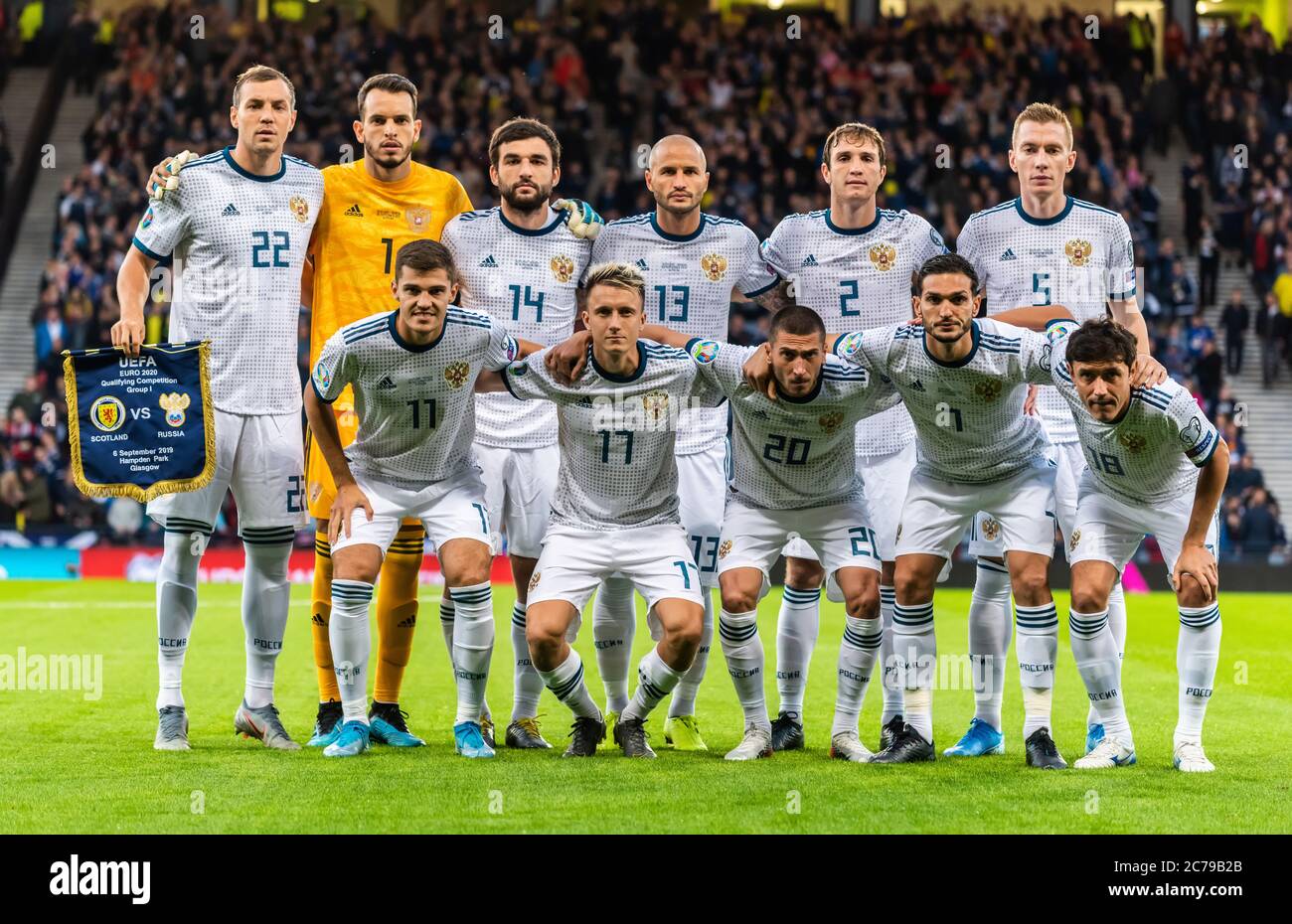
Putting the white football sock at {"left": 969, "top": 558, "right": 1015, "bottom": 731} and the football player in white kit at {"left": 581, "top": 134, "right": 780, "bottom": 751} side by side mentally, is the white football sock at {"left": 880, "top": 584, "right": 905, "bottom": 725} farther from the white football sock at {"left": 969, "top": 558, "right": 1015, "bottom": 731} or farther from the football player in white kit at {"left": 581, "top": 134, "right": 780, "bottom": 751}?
the football player in white kit at {"left": 581, "top": 134, "right": 780, "bottom": 751}

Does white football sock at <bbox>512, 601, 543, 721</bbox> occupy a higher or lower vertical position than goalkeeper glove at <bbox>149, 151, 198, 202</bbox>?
lower

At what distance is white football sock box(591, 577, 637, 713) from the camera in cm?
704

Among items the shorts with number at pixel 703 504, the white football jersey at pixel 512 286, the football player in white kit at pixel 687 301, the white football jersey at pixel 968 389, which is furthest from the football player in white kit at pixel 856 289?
the white football jersey at pixel 512 286

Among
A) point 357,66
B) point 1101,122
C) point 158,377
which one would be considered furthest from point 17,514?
point 1101,122

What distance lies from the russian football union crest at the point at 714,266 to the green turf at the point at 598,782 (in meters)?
2.14

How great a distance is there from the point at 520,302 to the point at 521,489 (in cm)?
84

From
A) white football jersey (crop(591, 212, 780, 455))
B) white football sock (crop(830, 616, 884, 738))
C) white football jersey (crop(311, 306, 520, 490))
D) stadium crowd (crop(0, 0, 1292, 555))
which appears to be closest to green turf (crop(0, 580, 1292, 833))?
white football sock (crop(830, 616, 884, 738))

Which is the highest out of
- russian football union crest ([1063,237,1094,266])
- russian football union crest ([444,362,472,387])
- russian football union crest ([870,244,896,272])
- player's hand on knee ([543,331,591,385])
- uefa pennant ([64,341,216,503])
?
russian football union crest ([1063,237,1094,266])

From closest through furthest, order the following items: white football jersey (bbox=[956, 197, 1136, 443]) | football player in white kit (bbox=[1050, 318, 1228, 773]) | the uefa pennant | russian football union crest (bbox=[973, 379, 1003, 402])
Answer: football player in white kit (bbox=[1050, 318, 1228, 773]) → russian football union crest (bbox=[973, 379, 1003, 402]) → the uefa pennant → white football jersey (bbox=[956, 197, 1136, 443])

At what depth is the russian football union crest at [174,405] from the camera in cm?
690

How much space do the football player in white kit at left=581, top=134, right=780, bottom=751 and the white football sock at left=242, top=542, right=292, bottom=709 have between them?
141cm

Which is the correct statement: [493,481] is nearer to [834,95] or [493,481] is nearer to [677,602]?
[677,602]

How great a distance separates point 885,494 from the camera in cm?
734

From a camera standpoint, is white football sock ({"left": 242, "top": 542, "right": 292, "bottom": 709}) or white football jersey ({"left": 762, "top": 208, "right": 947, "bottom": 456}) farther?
white football jersey ({"left": 762, "top": 208, "right": 947, "bottom": 456})
